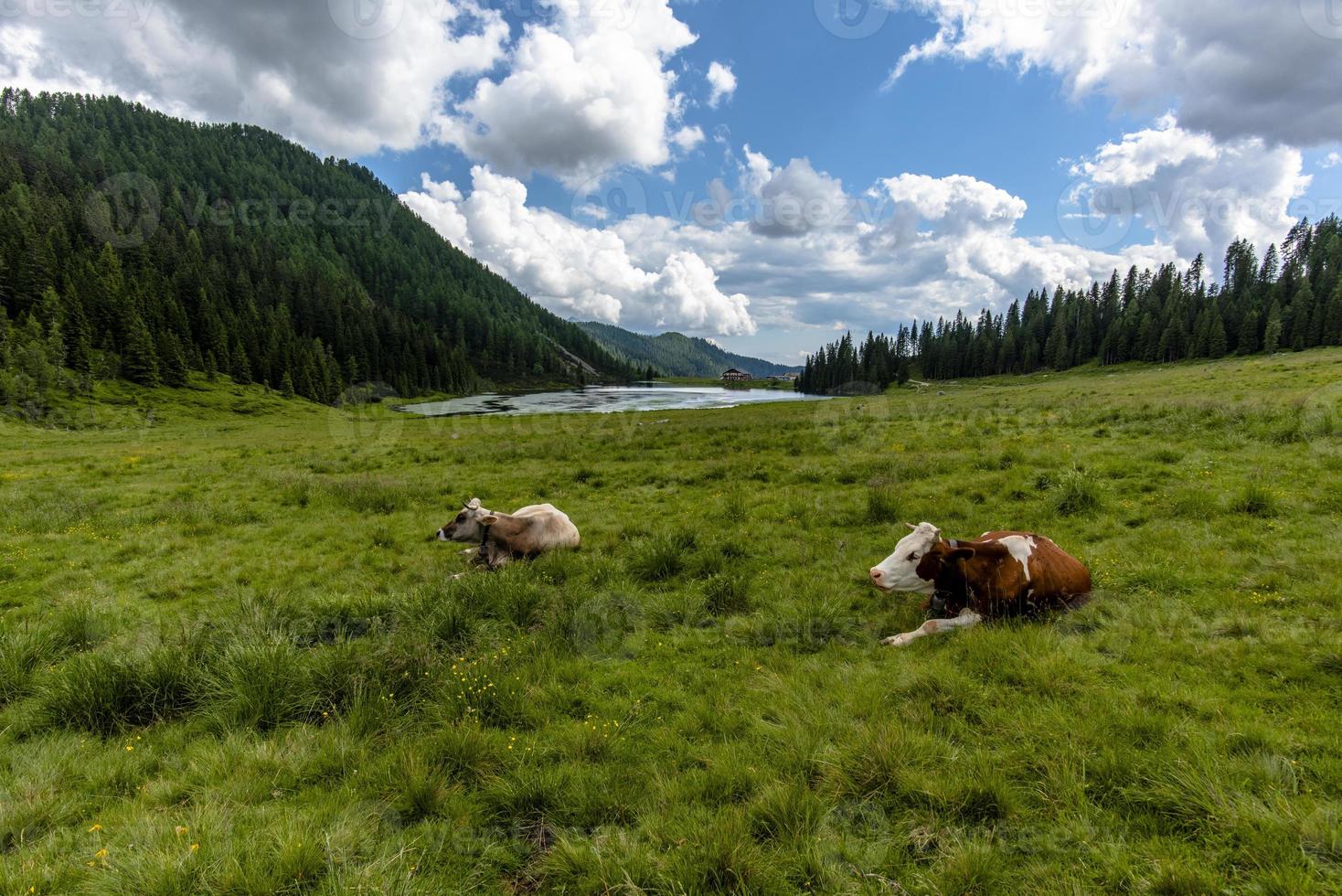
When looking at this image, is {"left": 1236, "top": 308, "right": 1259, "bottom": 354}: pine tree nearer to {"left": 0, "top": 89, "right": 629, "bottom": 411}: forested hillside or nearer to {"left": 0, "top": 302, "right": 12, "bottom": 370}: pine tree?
{"left": 0, "top": 89, "right": 629, "bottom": 411}: forested hillside

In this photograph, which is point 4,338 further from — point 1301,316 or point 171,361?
point 1301,316

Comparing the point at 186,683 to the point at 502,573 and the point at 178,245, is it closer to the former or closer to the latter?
the point at 502,573

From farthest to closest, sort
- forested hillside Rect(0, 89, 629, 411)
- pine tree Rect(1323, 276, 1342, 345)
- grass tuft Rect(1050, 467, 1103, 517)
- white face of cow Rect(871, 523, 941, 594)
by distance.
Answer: pine tree Rect(1323, 276, 1342, 345) → forested hillside Rect(0, 89, 629, 411) → grass tuft Rect(1050, 467, 1103, 517) → white face of cow Rect(871, 523, 941, 594)

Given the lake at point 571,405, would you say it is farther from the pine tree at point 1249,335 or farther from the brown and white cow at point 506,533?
the pine tree at point 1249,335

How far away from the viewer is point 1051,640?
5.90m

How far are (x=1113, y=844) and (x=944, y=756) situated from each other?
3.76ft

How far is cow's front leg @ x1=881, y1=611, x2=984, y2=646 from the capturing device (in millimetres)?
6645

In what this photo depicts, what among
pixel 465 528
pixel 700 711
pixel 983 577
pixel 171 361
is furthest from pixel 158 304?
pixel 983 577

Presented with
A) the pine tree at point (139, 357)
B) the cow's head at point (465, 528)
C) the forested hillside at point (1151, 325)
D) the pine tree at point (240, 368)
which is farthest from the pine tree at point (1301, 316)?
the pine tree at point (139, 357)

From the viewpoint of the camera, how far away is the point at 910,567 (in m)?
7.41

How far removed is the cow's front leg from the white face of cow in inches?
25.5

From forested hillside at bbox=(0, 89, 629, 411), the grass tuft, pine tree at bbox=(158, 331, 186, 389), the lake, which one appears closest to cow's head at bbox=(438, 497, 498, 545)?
the grass tuft

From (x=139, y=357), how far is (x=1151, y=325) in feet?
565

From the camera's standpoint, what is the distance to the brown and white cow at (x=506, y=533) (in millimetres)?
11109
